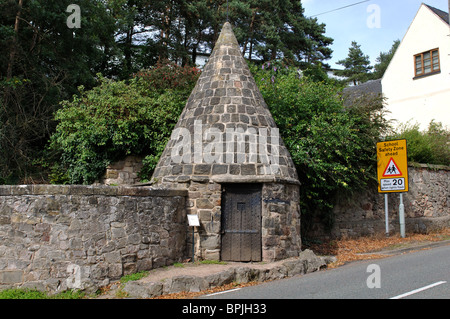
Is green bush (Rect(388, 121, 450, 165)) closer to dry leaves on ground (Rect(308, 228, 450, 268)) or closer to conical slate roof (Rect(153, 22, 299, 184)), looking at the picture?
dry leaves on ground (Rect(308, 228, 450, 268))

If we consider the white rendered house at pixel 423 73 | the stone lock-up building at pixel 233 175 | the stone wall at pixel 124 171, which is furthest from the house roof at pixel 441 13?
the stone wall at pixel 124 171

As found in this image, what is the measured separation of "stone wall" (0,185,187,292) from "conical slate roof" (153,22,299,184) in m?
2.04

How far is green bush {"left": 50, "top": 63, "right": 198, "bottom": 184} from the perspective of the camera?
42.5 feet

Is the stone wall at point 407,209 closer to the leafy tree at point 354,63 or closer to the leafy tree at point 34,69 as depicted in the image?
the leafy tree at point 34,69

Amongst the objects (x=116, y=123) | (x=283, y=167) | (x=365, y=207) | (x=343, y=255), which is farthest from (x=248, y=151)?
(x=365, y=207)

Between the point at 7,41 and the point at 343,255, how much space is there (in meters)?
13.1

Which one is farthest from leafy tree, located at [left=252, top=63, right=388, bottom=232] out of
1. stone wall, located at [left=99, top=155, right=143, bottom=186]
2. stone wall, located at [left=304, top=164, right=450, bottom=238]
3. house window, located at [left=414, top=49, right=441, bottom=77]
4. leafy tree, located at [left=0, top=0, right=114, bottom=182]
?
house window, located at [left=414, top=49, right=441, bottom=77]

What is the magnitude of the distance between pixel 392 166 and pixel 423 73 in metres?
11.2

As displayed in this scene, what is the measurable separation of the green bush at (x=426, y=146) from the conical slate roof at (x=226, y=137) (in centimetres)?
756

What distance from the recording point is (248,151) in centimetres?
976

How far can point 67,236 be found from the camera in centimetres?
739

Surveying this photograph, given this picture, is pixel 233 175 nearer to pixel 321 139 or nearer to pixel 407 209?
pixel 321 139
